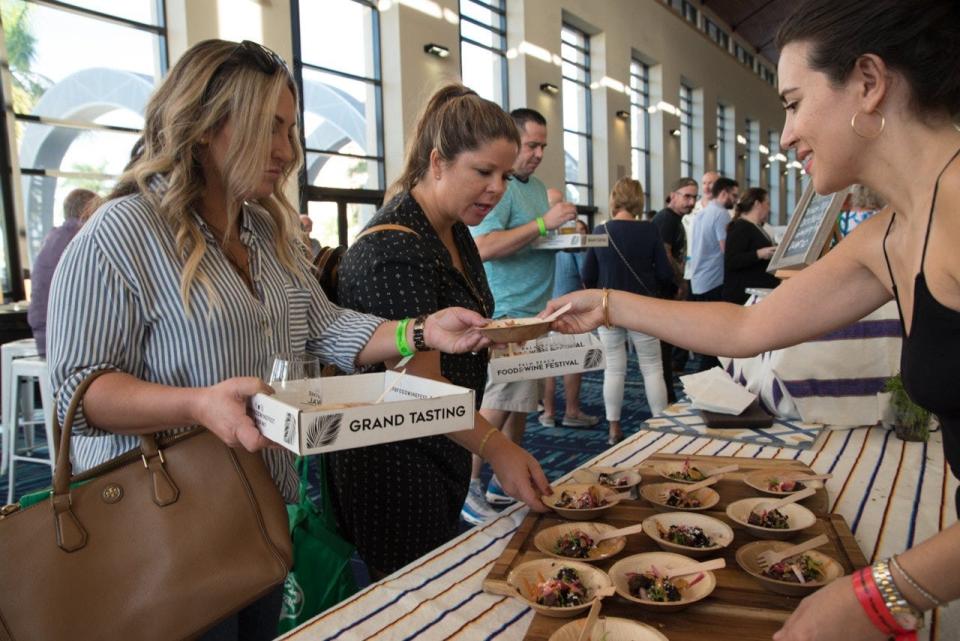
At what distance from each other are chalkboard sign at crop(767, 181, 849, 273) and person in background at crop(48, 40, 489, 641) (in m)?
1.19

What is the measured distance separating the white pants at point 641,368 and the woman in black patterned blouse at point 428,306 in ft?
7.60

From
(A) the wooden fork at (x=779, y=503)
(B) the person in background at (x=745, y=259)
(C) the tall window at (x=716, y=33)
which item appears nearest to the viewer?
(A) the wooden fork at (x=779, y=503)

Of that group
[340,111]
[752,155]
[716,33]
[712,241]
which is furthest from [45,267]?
[752,155]

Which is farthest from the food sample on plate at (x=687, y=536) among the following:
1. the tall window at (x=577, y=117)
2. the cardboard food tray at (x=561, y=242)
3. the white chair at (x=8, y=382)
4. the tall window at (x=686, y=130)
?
the tall window at (x=686, y=130)

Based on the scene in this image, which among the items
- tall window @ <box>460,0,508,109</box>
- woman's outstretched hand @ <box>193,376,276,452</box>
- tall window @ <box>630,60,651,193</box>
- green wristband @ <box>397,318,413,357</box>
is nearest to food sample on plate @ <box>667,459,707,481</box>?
green wristband @ <box>397,318,413,357</box>

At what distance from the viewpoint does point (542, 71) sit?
10242mm

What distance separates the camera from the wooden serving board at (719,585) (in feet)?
2.93

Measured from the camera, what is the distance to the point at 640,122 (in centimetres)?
1422

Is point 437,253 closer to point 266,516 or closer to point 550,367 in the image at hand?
point 550,367

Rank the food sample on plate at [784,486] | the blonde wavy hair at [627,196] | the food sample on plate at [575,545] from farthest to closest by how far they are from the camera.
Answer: the blonde wavy hair at [627,196] → the food sample on plate at [784,486] → the food sample on plate at [575,545]

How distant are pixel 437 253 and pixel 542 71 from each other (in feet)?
30.9

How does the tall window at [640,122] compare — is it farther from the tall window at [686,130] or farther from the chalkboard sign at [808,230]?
the chalkboard sign at [808,230]

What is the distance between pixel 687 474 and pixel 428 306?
0.63 m

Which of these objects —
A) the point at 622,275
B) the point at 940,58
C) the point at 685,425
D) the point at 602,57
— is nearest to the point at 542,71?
the point at 602,57
